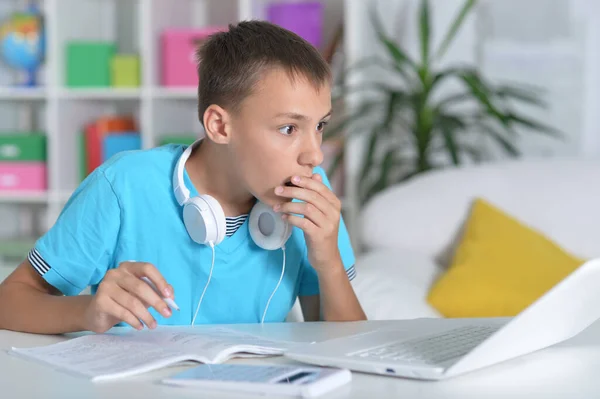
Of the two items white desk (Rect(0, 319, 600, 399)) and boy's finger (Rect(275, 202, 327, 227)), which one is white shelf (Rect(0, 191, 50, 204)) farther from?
white desk (Rect(0, 319, 600, 399))

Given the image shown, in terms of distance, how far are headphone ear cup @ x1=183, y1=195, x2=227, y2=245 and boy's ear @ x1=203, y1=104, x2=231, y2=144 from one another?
0.46 feet

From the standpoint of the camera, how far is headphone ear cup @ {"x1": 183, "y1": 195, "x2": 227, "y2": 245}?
129 centimetres

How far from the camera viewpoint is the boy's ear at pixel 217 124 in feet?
4.63

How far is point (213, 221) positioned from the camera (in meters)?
1.29

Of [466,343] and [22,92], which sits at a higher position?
[22,92]

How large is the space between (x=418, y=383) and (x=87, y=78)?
10.1 ft

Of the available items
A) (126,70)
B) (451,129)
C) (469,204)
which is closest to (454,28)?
(451,129)

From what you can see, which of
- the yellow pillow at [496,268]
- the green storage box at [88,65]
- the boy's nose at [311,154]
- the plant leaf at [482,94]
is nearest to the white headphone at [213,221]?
the boy's nose at [311,154]

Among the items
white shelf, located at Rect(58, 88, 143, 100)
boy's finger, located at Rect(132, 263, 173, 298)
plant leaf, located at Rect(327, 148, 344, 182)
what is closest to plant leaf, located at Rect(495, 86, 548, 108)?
plant leaf, located at Rect(327, 148, 344, 182)

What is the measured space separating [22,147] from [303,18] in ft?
4.38

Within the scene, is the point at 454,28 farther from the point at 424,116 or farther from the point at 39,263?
the point at 39,263

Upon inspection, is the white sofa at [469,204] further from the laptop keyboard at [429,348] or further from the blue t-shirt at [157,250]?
the laptop keyboard at [429,348]

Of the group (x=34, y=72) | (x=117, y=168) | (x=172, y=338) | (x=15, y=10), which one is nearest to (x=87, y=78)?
(x=34, y=72)

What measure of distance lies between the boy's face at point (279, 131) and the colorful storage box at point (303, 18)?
214cm
